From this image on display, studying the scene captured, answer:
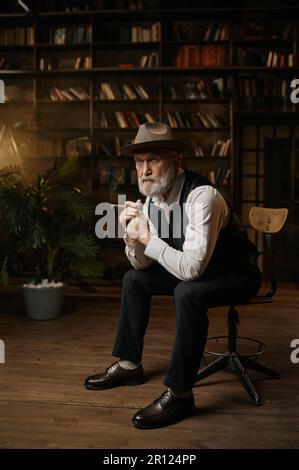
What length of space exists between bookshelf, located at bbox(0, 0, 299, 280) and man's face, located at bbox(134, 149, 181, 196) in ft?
9.99

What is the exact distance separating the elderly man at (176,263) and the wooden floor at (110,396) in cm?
11

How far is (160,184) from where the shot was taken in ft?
7.65

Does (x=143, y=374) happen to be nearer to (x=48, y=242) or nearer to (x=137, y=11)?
(x=48, y=242)

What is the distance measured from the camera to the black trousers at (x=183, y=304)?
2082 mm

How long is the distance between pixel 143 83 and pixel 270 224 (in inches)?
131

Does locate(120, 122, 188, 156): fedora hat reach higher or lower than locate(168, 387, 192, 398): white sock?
higher

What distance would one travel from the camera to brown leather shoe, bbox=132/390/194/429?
2035 mm
